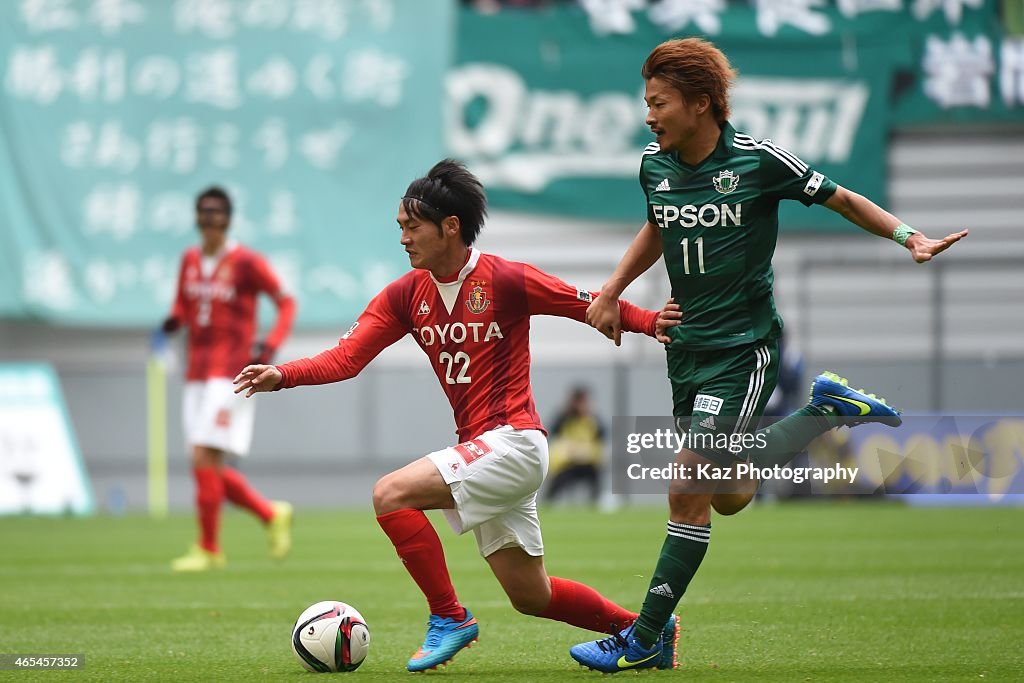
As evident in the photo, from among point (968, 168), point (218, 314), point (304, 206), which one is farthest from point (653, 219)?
point (968, 168)

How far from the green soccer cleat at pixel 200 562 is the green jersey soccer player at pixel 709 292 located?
5.58 metres

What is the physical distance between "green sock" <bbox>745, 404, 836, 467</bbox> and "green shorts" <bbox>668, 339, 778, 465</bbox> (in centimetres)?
9

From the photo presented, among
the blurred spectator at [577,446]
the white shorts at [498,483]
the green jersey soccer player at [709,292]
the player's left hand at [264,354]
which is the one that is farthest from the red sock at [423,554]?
the blurred spectator at [577,446]

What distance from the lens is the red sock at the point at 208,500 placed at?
34.9ft

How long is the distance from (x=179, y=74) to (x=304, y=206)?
2.33 metres

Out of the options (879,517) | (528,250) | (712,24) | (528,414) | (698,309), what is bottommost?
(879,517)

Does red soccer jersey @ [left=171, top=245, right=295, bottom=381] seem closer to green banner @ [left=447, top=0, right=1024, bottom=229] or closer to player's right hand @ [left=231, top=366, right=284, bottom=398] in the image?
player's right hand @ [left=231, top=366, right=284, bottom=398]

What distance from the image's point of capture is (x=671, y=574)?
221 inches

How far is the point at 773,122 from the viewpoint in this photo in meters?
20.9

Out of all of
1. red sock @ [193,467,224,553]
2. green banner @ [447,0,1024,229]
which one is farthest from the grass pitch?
green banner @ [447,0,1024,229]

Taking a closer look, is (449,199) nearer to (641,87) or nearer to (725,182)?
(725,182)

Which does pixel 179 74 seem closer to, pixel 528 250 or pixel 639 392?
pixel 528 250

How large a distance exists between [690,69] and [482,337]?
122 cm

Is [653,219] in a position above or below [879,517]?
above
